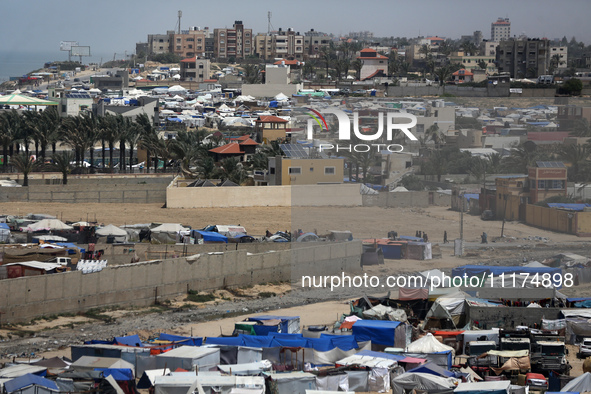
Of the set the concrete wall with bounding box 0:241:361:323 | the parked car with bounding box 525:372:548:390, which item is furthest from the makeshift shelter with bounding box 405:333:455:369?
the concrete wall with bounding box 0:241:361:323

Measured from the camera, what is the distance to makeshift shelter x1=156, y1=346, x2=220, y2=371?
17.7 m

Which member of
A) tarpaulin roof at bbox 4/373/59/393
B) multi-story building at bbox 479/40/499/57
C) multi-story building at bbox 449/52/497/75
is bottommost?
tarpaulin roof at bbox 4/373/59/393

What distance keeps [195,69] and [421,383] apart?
408 feet

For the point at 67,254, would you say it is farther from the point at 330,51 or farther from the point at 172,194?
the point at 330,51

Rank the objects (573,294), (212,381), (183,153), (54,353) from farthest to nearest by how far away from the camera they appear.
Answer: (183,153) < (573,294) < (54,353) < (212,381)

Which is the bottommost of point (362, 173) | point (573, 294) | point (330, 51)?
point (573, 294)

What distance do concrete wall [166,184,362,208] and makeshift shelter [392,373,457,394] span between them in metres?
23.7

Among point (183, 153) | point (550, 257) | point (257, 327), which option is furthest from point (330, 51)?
point (257, 327)

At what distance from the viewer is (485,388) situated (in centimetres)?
1602

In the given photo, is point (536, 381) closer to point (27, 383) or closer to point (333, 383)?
point (333, 383)

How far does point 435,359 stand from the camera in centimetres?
1878

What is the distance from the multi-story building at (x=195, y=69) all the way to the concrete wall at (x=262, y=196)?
96104mm

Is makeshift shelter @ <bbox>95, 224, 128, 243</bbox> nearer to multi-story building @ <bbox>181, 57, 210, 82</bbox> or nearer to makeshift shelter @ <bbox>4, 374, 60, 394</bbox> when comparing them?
makeshift shelter @ <bbox>4, 374, 60, 394</bbox>

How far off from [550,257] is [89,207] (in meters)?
21.9
